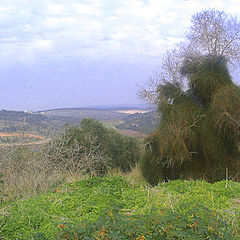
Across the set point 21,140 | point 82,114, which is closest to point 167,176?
point 21,140

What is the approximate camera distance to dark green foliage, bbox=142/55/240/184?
7.39 meters

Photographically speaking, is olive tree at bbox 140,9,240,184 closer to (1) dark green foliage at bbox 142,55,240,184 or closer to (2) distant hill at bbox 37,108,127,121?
(1) dark green foliage at bbox 142,55,240,184

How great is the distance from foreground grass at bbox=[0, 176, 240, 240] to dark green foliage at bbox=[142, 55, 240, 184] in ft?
8.60

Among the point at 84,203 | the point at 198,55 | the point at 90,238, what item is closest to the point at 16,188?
the point at 84,203

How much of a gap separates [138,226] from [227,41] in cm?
739

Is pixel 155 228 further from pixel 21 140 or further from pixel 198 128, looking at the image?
pixel 21 140

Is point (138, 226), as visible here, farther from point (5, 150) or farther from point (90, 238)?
point (5, 150)

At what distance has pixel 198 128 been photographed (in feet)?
25.5

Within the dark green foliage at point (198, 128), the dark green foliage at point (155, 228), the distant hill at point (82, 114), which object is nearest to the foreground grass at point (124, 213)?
the dark green foliage at point (155, 228)

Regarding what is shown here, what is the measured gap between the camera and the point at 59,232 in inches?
107

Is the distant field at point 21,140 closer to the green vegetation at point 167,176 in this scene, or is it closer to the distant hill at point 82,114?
the green vegetation at point 167,176

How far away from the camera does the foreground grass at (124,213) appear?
2.54 metres

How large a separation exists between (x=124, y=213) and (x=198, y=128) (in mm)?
4938

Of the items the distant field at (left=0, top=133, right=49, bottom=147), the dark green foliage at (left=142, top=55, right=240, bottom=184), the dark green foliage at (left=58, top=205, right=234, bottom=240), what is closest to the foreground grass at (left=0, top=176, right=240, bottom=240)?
the dark green foliage at (left=58, top=205, right=234, bottom=240)
